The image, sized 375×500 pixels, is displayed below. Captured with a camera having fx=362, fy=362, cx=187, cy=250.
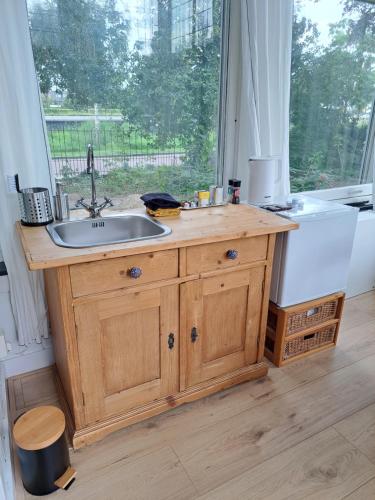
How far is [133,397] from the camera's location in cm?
163

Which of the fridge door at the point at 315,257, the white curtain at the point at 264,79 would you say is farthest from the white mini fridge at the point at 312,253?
the white curtain at the point at 264,79

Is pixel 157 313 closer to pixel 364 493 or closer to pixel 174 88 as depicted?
pixel 364 493

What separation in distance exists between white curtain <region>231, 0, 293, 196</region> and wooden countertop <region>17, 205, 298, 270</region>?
0.46m

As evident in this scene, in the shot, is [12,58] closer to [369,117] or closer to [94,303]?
[94,303]

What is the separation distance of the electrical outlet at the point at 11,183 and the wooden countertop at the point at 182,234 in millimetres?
150

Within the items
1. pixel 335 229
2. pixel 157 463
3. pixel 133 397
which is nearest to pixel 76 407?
pixel 133 397

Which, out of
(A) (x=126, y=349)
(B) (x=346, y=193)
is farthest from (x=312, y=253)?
(B) (x=346, y=193)

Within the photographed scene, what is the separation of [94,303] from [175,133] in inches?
47.3

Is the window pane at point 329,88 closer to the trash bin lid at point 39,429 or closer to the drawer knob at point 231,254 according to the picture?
the drawer knob at point 231,254

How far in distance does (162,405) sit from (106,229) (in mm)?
884

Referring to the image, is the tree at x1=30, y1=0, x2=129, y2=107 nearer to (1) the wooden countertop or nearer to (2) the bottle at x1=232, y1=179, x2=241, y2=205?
(1) the wooden countertop

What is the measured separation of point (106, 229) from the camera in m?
1.79

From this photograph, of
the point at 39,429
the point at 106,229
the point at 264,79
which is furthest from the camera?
the point at 264,79

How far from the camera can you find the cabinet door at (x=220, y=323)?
165 centimetres
